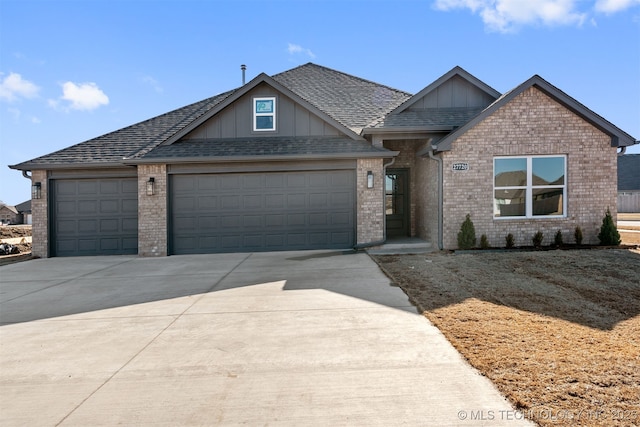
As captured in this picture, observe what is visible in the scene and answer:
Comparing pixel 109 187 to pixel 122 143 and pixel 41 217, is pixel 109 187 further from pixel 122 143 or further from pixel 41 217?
pixel 41 217

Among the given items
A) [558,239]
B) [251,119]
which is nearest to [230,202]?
[251,119]

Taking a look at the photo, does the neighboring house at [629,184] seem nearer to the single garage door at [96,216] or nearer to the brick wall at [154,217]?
the brick wall at [154,217]

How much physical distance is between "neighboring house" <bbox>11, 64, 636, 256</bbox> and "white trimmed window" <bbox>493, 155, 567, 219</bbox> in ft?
0.09

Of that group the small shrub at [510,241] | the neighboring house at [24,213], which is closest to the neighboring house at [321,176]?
the small shrub at [510,241]

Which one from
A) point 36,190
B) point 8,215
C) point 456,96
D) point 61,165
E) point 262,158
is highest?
point 456,96

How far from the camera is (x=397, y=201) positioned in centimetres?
1245

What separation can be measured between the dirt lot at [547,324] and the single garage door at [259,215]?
3.32 metres

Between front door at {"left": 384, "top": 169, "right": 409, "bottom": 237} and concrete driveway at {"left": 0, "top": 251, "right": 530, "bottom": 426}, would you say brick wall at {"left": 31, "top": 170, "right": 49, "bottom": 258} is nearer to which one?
concrete driveway at {"left": 0, "top": 251, "right": 530, "bottom": 426}

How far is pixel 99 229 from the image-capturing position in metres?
11.2

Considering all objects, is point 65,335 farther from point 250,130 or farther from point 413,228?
point 413,228

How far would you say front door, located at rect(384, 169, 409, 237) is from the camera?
1235cm

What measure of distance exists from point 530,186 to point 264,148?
771 centimetres

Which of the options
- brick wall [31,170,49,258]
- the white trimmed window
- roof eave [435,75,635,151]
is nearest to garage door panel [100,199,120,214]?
brick wall [31,170,49,258]

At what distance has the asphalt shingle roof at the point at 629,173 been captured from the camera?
1391 inches
